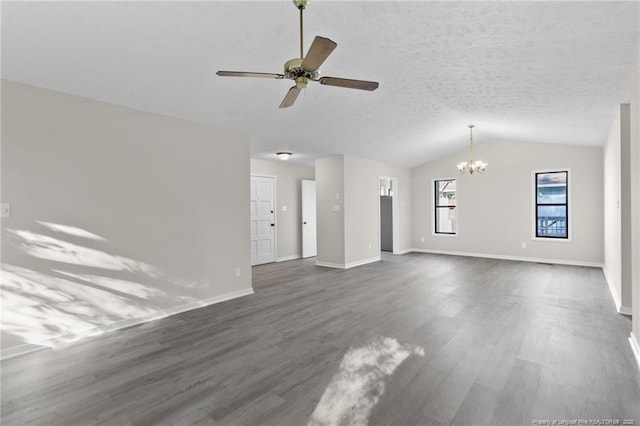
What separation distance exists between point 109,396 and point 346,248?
507 centimetres

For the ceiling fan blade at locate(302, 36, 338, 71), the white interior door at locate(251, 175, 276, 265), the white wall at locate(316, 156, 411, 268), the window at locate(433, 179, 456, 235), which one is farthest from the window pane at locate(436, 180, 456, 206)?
the ceiling fan blade at locate(302, 36, 338, 71)

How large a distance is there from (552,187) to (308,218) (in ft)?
19.2

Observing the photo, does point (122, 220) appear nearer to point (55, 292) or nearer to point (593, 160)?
point (55, 292)

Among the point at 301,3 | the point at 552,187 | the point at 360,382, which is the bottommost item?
the point at 360,382

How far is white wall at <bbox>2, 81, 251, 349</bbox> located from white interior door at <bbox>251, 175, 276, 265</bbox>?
264 centimetres

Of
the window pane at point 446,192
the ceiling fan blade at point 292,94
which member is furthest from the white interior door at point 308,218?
the ceiling fan blade at point 292,94

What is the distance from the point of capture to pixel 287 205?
26.5 feet

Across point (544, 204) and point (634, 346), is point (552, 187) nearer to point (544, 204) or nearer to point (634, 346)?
point (544, 204)

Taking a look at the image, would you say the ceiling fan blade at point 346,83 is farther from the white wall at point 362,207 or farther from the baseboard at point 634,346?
the white wall at point 362,207

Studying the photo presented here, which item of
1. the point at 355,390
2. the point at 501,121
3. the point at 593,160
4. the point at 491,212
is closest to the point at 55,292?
the point at 355,390

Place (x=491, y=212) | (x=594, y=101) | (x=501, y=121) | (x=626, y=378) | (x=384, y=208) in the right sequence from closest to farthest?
(x=626, y=378) < (x=594, y=101) < (x=501, y=121) < (x=491, y=212) < (x=384, y=208)

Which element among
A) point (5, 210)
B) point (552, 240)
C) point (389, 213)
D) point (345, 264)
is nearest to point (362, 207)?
point (345, 264)

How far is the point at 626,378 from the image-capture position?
2.37m

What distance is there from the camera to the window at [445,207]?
29.0 feet
